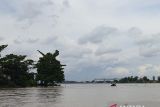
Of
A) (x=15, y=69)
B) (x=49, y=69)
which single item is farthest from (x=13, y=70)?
(x=49, y=69)

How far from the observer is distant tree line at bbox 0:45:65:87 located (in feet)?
343

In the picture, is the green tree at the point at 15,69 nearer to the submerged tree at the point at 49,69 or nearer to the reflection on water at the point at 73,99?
the submerged tree at the point at 49,69

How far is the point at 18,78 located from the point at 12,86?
3.38m

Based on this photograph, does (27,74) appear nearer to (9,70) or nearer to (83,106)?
(9,70)

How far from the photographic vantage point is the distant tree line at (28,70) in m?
104

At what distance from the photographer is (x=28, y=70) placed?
4476 inches

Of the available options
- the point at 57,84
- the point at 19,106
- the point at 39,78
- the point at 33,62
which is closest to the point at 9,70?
the point at 33,62

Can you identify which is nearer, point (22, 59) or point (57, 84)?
point (22, 59)

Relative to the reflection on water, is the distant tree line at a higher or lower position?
higher

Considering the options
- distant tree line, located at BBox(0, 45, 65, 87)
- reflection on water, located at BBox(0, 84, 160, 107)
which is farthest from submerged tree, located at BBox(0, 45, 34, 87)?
reflection on water, located at BBox(0, 84, 160, 107)

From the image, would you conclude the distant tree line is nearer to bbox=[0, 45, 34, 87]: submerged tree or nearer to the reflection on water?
bbox=[0, 45, 34, 87]: submerged tree

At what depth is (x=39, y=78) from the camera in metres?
123

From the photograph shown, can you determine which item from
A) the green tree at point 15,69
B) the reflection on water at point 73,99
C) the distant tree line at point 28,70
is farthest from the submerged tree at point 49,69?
the reflection on water at point 73,99

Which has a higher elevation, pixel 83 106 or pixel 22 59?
pixel 22 59
